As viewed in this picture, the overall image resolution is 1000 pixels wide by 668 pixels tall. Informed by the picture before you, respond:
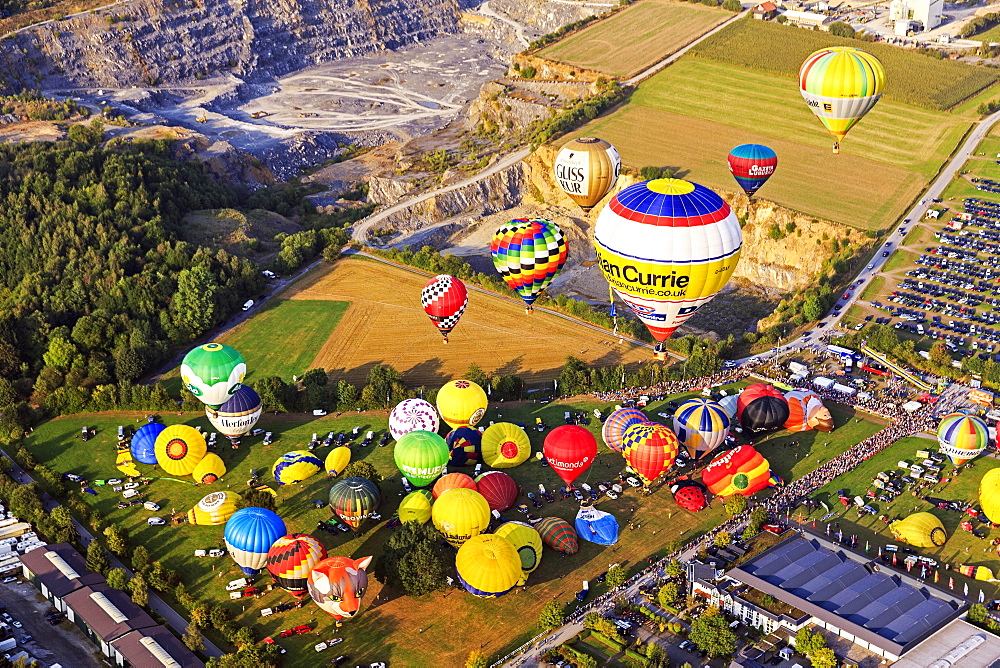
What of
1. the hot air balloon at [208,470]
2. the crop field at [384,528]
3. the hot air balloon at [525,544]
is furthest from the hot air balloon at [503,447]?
the hot air balloon at [208,470]

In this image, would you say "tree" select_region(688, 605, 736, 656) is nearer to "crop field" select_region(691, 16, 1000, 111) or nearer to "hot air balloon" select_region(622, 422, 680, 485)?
"hot air balloon" select_region(622, 422, 680, 485)

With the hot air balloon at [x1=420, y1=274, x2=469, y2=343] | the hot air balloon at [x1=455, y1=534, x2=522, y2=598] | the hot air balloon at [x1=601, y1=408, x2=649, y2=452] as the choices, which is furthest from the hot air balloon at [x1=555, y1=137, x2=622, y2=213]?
the hot air balloon at [x1=455, y1=534, x2=522, y2=598]

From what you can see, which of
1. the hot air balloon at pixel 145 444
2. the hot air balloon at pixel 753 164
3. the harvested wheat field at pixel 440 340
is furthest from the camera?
the hot air balloon at pixel 753 164

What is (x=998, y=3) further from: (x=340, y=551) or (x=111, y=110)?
(x=340, y=551)

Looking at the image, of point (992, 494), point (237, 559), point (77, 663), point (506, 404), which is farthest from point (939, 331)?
point (77, 663)

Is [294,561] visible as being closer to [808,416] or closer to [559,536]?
[559,536]

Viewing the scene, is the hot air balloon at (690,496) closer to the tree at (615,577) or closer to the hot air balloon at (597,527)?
the hot air balloon at (597,527)

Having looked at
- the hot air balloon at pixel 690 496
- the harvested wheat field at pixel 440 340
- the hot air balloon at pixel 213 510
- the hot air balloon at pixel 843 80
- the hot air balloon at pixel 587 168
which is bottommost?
the harvested wheat field at pixel 440 340
